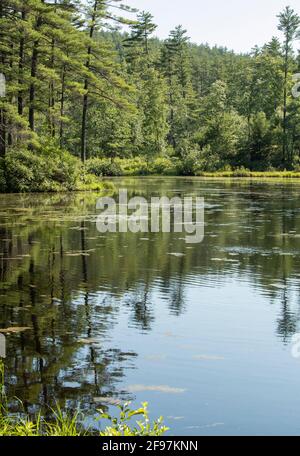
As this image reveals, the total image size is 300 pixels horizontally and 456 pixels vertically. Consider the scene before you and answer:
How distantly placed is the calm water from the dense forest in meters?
19.5

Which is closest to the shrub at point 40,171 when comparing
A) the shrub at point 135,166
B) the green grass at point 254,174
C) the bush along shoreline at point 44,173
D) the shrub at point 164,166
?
the bush along shoreline at point 44,173

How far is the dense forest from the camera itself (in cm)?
3594

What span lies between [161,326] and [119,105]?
1384 inches

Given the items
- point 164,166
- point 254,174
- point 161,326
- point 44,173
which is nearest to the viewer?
point 161,326

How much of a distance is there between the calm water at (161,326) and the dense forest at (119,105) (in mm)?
19485

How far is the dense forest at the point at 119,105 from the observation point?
118 ft

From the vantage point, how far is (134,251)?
1591cm

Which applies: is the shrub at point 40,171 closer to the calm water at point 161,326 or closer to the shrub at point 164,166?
the calm water at point 161,326

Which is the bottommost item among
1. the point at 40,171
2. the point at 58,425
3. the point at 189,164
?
→ the point at 58,425

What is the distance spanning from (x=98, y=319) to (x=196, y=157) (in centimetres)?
6584

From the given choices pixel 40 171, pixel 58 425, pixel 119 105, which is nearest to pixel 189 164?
pixel 119 105

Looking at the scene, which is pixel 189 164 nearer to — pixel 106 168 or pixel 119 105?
pixel 106 168

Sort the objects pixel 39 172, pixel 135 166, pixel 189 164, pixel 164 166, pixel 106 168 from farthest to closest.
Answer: pixel 135 166
pixel 164 166
pixel 189 164
pixel 106 168
pixel 39 172

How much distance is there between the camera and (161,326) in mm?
8922
